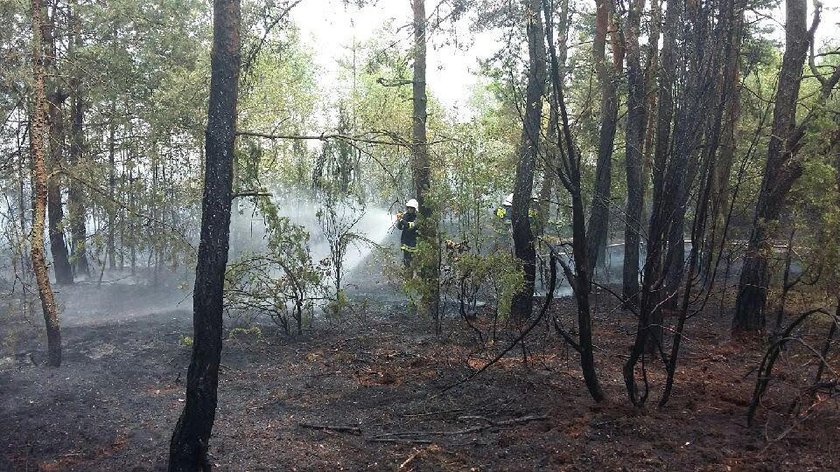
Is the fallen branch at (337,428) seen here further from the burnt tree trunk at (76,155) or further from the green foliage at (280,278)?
the burnt tree trunk at (76,155)

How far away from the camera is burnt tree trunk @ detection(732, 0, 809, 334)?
8609 mm

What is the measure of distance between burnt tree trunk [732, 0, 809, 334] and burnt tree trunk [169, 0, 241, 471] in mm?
7150

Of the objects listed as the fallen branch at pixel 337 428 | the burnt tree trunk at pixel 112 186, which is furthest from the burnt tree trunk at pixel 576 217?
the burnt tree trunk at pixel 112 186

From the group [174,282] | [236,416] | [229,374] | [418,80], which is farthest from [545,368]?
[174,282]

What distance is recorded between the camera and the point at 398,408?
6.73m

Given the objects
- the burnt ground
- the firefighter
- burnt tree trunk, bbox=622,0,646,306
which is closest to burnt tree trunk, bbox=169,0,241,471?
the burnt ground

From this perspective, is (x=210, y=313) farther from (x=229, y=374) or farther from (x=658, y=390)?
(x=658, y=390)

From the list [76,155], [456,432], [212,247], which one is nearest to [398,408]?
[456,432]

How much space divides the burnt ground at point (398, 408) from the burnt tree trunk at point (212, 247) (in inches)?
25.2

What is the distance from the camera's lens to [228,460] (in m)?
5.64

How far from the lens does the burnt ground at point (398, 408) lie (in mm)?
5141

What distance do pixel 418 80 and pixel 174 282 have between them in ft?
28.4

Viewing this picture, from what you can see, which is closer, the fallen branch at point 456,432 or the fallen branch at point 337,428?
the fallen branch at point 456,432

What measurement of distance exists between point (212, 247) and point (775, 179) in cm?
786
